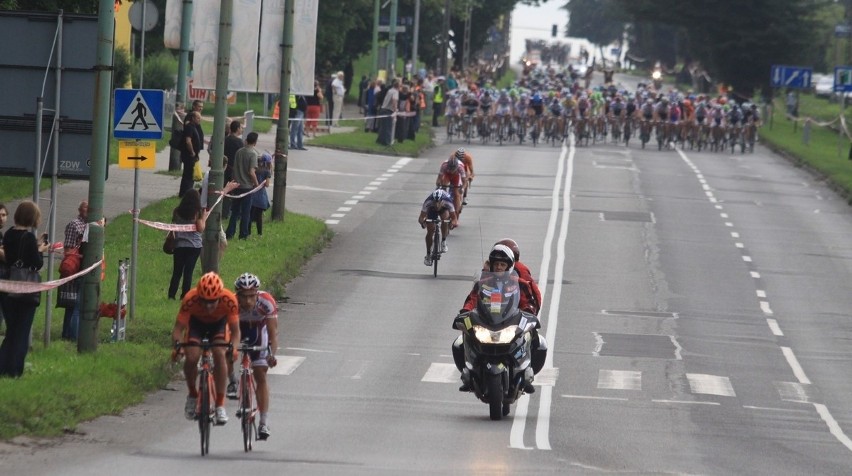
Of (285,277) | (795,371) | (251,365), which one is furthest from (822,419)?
(285,277)

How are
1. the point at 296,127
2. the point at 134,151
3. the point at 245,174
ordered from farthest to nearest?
1. the point at 296,127
2. the point at 245,174
3. the point at 134,151

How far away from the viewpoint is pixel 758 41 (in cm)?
8769

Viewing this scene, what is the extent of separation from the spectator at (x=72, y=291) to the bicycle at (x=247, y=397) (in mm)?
4457

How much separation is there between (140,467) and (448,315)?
1176 centimetres

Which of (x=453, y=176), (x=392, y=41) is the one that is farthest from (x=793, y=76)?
(x=453, y=176)

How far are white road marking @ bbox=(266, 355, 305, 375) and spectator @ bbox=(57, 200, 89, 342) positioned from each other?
2141 mm

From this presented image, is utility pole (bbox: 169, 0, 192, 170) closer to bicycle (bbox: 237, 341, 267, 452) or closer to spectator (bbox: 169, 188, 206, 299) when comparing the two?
spectator (bbox: 169, 188, 206, 299)

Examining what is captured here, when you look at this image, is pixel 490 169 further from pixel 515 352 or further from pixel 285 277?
pixel 515 352

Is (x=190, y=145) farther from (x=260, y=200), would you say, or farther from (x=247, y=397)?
(x=247, y=397)

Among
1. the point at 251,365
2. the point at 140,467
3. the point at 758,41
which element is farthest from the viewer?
the point at 758,41

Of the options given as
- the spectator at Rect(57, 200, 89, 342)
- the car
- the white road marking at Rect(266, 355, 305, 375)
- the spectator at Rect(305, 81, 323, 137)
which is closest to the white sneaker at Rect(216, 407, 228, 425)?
the spectator at Rect(57, 200, 89, 342)

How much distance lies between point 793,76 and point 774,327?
133ft

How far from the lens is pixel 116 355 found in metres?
18.3

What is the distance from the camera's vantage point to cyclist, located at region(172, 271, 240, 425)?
14062 millimetres
